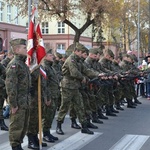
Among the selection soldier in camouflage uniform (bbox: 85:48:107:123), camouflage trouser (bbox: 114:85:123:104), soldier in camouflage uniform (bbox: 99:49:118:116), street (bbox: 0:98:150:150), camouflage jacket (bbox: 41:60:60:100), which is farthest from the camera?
camouflage trouser (bbox: 114:85:123:104)

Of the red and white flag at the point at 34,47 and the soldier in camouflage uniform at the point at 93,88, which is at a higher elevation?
the red and white flag at the point at 34,47

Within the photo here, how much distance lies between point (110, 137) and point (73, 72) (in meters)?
1.66

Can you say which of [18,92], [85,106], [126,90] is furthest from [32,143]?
[126,90]

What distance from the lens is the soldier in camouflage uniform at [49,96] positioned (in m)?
8.44

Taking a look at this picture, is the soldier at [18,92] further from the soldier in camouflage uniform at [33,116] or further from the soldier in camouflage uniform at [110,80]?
the soldier in camouflage uniform at [110,80]

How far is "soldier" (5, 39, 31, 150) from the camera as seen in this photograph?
697 cm

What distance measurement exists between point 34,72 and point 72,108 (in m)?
2.63

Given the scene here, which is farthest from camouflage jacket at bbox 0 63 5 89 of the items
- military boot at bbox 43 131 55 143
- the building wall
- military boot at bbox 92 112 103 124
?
the building wall

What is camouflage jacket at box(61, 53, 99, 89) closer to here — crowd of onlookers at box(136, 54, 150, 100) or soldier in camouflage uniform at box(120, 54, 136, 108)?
soldier in camouflage uniform at box(120, 54, 136, 108)

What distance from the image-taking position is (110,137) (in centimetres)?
913

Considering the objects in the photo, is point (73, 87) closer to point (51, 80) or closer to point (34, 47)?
point (51, 80)

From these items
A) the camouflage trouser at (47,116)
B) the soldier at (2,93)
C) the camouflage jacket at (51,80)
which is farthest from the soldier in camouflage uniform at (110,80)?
the camouflage trouser at (47,116)

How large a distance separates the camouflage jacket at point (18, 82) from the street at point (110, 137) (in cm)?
132

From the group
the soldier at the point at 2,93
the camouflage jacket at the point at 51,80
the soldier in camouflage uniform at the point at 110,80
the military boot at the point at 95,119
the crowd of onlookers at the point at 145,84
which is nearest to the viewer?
the camouflage jacket at the point at 51,80
